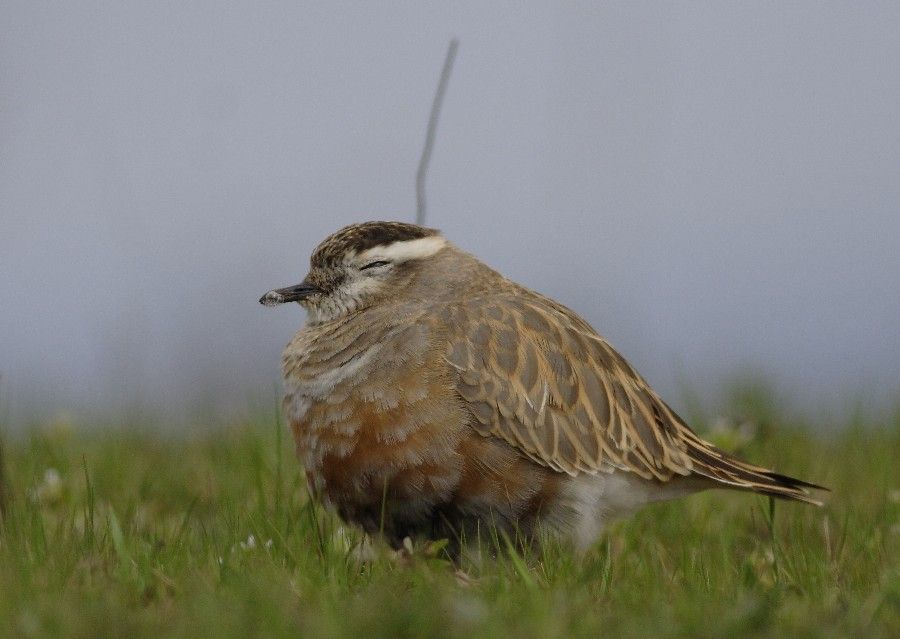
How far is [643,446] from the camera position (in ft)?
22.0

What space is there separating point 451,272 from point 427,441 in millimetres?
1310

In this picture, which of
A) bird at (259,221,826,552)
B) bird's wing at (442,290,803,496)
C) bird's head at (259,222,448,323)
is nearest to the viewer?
bird at (259,221,826,552)

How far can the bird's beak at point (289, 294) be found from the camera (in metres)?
7.08

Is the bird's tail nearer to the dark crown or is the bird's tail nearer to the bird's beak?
the dark crown

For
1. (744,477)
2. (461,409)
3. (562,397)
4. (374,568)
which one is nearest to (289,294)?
(461,409)

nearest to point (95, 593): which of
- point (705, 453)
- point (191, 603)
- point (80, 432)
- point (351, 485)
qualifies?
point (191, 603)

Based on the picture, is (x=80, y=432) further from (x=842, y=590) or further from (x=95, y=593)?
(x=842, y=590)

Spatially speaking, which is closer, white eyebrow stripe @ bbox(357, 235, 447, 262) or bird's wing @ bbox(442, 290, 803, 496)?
bird's wing @ bbox(442, 290, 803, 496)

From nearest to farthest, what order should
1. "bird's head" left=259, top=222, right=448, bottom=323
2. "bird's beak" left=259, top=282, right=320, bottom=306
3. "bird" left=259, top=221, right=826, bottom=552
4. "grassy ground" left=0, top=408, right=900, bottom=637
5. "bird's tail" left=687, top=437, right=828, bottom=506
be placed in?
"grassy ground" left=0, top=408, right=900, bottom=637
"bird" left=259, top=221, right=826, bottom=552
"bird's tail" left=687, top=437, right=828, bottom=506
"bird's head" left=259, top=222, right=448, bottom=323
"bird's beak" left=259, top=282, right=320, bottom=306

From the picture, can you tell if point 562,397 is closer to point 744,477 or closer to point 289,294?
point 744,477

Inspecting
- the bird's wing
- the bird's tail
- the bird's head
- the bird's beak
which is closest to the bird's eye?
the bird's head

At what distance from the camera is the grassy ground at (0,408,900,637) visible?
4.34 metres

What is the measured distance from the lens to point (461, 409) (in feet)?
20.1

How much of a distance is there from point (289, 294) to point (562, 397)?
1.68 meters
